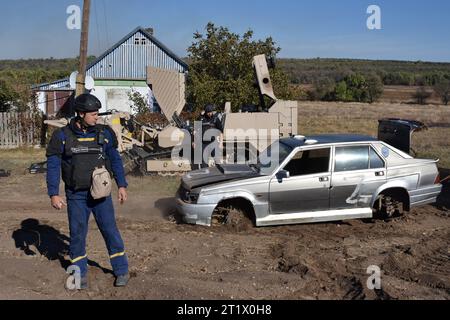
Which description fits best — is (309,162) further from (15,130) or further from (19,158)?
(15,130)

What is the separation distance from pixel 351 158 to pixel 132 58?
92.3ft

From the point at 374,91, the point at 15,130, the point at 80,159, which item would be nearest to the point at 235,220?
the point at 80,159

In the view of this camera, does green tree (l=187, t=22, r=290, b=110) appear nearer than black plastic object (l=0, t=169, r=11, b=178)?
No

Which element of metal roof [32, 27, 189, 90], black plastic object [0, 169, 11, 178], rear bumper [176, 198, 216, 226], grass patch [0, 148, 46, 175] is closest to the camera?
rear bumper [176, 198, 216, 226]

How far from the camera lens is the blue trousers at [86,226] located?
5523mm

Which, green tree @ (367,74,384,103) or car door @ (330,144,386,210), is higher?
green tree @ (367,74,384,103)

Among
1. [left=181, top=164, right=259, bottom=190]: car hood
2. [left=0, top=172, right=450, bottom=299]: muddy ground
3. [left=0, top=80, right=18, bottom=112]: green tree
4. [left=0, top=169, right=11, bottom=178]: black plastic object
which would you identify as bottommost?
[left=0, top=172, right=450, bottom=299]: muddy ground

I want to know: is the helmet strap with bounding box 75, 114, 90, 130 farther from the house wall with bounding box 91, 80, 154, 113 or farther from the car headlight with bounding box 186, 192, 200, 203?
the house wall with bounding box 91, 80, 154, 113

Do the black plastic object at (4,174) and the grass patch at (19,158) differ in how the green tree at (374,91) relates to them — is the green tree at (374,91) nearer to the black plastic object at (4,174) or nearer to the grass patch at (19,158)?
the grass patch at (19,158)

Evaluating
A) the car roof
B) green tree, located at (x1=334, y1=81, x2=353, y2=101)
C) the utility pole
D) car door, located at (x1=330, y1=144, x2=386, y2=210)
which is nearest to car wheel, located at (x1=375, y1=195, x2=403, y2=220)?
car door, located at (x1=330, y1=144, x2=386, y2=210)

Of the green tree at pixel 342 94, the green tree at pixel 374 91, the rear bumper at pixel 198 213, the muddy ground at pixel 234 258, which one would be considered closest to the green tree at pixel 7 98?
the muddy ground at pixel 234 258

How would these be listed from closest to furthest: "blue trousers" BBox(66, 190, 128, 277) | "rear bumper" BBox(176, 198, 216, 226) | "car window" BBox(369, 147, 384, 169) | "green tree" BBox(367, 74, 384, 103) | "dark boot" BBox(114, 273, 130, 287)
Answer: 1. "blue trousers" BBox(66, 190, 128, 277)
2. "dark boot" BBox(114, 273, 130, 287)
3. "rear bumper" BBox(176, 198, 216, 226)
4. "car window" BBox(369, 147, 384, 169)
5. "green tree" BBox(367, 74, 384, 103)

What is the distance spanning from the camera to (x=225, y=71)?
21.6 metres

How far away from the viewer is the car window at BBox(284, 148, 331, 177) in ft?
27.2
